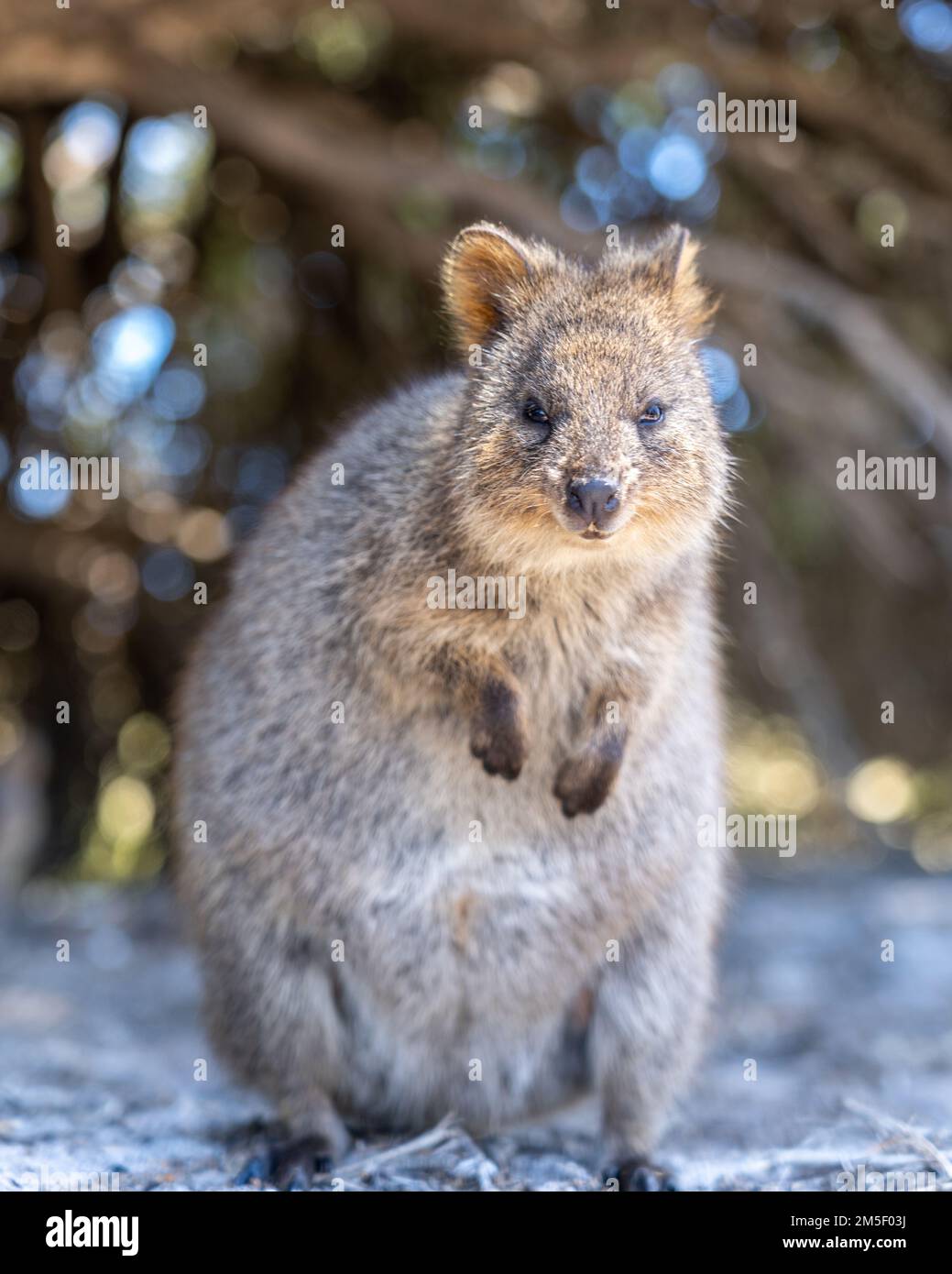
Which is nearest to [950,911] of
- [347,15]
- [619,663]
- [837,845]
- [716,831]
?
[837,845]

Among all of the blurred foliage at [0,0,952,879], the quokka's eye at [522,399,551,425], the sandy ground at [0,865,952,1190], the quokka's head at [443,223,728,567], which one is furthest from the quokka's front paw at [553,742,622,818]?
the blurred foliage at [0,0,952,879]

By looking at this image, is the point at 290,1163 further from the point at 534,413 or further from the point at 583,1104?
the point at 534,413

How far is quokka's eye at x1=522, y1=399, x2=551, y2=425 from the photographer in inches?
162

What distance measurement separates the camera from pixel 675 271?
455cm

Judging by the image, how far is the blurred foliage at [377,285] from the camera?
6562 mm

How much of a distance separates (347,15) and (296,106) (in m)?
0.64

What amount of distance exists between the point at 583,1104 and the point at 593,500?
227cm

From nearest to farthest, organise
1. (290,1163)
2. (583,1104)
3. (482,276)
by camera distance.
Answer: (290,1163)
(482,276)
(583,1104)

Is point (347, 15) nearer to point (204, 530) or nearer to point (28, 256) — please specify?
point (28, 256)

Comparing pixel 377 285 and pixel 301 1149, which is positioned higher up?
pixel 377 285

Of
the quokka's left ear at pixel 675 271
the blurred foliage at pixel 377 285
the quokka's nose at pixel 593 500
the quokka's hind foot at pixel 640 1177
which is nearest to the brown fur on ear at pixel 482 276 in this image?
the quokka's left ear at pixel 675 271

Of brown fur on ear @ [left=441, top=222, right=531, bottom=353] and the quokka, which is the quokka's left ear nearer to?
the quokka

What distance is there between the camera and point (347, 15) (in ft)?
24.5

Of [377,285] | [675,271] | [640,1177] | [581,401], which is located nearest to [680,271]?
[675,271]
